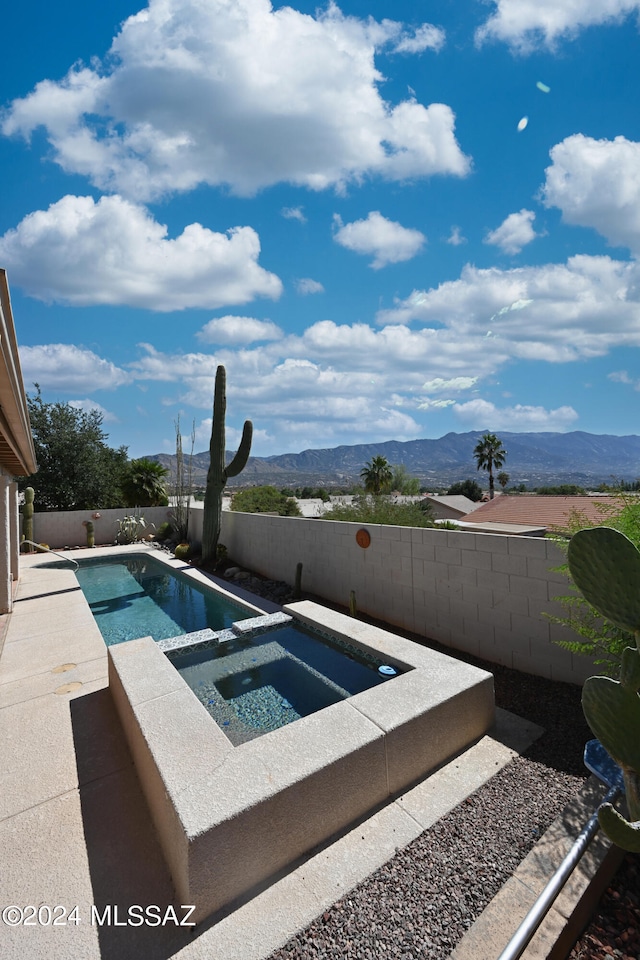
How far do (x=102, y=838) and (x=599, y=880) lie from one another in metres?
2.95

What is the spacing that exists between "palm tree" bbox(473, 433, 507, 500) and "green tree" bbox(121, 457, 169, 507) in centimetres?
4178

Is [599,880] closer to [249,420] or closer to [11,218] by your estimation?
[11,218]

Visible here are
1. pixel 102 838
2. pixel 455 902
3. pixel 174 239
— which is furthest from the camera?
pixel 174 239

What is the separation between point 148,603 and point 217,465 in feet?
15.7

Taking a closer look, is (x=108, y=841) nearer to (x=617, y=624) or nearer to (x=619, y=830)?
(x=619, y=830)

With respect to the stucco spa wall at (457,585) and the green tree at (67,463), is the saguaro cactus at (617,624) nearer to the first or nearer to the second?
the stucco spa wall at (457,585)

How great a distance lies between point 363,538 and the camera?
7.58 m

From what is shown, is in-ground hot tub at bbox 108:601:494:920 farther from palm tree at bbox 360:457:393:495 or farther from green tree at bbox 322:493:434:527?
palm tree at bbox 360:457:393:495

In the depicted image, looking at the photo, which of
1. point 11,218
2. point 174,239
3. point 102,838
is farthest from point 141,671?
point 174,239

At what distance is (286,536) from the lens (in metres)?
10.0

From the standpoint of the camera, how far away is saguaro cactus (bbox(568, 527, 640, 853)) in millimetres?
1744

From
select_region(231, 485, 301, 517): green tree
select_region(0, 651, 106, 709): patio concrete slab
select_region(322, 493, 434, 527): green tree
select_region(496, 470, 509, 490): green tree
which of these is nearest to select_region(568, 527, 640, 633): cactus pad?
select_region(0, 651, 106, 709): patio concrete slab

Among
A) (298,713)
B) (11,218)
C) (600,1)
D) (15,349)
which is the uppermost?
(600,1)

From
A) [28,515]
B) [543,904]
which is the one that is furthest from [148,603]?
[543,904]
